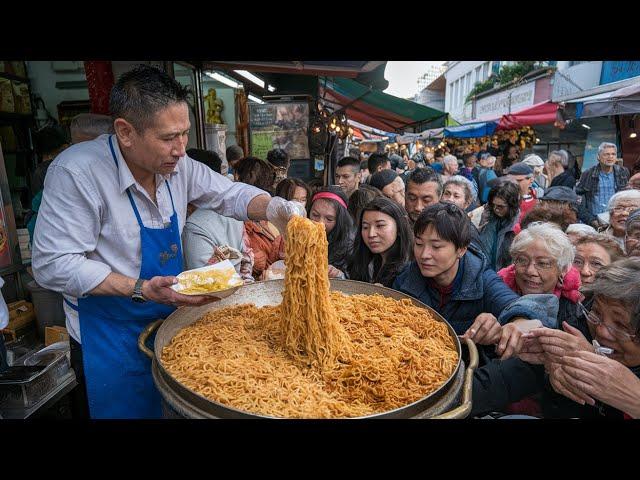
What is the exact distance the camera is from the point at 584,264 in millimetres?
3408

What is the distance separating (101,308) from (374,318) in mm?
1617

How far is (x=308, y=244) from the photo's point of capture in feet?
7.60

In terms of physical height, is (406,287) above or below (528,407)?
above

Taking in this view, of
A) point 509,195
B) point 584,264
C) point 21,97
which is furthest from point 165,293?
point 21,97

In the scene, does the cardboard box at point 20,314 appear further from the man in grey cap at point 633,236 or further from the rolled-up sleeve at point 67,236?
the man in grey cap at point 633,236

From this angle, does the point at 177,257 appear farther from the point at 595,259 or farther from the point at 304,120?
the point at 304,120

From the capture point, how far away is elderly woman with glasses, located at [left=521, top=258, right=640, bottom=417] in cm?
192

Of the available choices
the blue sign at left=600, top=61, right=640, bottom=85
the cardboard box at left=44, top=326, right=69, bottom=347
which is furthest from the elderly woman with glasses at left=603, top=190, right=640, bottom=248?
the blue sign at left=600, top=61, right=640, bottom=85

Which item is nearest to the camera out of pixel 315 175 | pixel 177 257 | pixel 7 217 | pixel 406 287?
pixel 177 257

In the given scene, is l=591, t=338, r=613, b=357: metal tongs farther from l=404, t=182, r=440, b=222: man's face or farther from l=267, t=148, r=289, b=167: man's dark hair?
l=267, t=148, r=289, b=167: man's dark hair

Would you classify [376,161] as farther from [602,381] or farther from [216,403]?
[216,403]

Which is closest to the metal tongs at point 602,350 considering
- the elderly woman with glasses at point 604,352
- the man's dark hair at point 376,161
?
the elderly woman with glasses at point 604,352

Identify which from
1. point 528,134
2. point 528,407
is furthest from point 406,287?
point 528,134

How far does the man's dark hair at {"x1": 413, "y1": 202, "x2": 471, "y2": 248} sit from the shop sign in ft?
78.3
